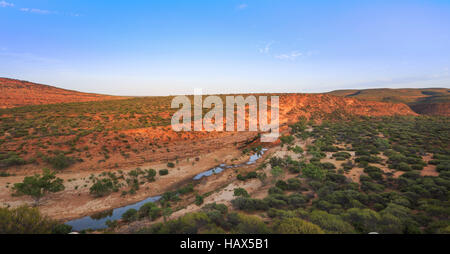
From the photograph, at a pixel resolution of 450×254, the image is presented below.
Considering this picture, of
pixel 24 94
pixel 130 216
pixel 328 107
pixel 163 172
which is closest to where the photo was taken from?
pixel 130 216

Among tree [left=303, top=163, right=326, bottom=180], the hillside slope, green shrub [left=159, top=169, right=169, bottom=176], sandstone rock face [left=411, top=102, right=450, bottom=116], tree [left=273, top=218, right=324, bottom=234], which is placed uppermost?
the hillside slope

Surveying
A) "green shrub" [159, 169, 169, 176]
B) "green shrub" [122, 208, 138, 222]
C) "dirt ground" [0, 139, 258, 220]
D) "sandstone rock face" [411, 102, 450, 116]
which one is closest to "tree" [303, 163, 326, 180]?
"dirt ground" [0, 139, 258, 220]

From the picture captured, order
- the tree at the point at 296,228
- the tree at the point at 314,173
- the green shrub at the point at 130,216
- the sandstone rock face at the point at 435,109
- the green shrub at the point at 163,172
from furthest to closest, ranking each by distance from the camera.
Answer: the sandstone rock face at the point at 435,109 → the green shrub at the point at 163,172 → the tree at the point at 314,173 → the green shrub at the point at 130,216 → the tree at the point at 296,228

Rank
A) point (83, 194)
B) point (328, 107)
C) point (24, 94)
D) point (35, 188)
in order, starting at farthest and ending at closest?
point (328, 107), point (24, 94), point (83, 194), point (35, 188)

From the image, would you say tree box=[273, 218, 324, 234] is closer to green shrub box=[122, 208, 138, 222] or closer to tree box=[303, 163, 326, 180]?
tree box=[303, 163, 326, 180]

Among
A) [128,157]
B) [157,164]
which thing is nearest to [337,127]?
[157,164]

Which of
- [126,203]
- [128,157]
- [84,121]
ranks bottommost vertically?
[126,203]

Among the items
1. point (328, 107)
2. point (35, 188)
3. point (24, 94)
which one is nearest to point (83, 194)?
point (35, 188)

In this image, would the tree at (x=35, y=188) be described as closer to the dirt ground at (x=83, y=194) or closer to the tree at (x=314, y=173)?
the dirt ground at (x=83, y=194)

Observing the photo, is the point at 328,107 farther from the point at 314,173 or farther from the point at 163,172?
the point at 163,172

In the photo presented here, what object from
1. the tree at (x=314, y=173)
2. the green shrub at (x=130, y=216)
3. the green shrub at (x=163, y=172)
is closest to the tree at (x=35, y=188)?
the green shrub at (x=130, y=216)
